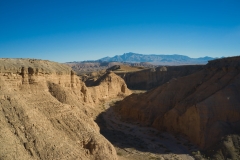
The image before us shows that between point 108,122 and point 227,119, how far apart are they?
58.4 feet

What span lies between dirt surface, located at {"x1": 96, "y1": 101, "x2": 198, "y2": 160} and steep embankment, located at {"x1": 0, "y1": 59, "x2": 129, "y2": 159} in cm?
560

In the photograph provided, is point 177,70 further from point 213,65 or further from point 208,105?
point 208,105

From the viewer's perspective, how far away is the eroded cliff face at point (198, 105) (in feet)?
95.1

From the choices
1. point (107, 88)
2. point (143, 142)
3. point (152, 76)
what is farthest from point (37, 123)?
point (152, 76)

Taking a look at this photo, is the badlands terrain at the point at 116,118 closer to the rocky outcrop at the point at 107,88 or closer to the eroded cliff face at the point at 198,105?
the eroded cliff face at the point at 198,105

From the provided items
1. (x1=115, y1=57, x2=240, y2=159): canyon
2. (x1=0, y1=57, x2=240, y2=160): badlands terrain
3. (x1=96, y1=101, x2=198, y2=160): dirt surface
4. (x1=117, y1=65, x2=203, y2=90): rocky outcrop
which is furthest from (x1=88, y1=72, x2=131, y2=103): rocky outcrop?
(x1=117, y1=65, x2=203, y2=90): rocky outcrop

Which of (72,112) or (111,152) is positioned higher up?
(72,112)

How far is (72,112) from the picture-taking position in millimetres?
21250

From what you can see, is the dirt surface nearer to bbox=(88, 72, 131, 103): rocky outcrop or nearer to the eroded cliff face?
the eroded cliff face

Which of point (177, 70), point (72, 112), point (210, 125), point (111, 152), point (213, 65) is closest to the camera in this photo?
point (111, 152)

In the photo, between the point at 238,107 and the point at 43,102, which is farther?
the point at 238,107

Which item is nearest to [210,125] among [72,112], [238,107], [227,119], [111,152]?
[227,119]

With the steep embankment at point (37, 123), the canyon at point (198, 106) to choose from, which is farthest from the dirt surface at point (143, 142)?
the steep embankment at point (37, 123)

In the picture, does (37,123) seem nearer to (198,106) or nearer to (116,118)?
(198,106)
